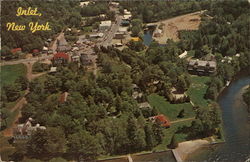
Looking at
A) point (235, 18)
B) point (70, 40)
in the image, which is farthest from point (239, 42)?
point (70, 40)

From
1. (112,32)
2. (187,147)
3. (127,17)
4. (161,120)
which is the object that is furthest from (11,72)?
(127,17)

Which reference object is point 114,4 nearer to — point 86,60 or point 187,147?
point 86,60

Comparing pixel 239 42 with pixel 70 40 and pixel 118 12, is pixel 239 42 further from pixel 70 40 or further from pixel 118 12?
pixel 118 12

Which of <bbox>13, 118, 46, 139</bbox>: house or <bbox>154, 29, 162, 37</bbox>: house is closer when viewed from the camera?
<bbox>13, 118, 46, 139</bbox>: house

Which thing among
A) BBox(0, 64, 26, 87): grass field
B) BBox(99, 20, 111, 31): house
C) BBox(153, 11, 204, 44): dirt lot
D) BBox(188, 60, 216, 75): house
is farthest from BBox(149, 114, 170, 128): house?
BBox(99, 20, 111, 31): house

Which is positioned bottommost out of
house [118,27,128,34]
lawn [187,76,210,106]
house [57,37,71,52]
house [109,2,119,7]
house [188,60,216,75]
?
lawn [187,76,210,106]

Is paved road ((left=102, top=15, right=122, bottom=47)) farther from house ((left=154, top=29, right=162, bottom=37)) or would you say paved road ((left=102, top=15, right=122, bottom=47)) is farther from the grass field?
the grass field

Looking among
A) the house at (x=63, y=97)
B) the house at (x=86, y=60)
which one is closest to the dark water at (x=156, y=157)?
the house at (x=63, y=97)
